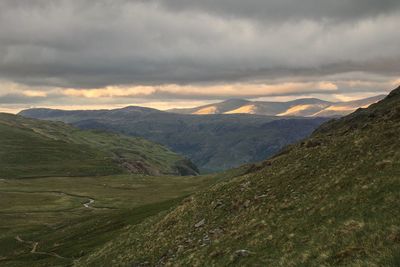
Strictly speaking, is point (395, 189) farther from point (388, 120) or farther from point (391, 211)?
point (388, 120)

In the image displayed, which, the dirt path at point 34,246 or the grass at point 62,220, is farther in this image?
the grass at point 62,220

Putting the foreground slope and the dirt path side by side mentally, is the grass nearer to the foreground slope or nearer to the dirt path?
the dirt path

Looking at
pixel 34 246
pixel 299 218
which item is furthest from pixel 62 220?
pixel 299 218

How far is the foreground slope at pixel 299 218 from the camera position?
71.7 feet

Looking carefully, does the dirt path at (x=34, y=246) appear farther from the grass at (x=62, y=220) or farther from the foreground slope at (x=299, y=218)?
the foreground slope at (x=299, y=218)

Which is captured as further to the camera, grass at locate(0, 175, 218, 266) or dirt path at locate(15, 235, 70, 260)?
grass at locate(0, 175, 218, 266)

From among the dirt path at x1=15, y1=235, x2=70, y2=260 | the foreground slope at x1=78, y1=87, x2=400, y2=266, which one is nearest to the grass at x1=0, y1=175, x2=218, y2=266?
the dirt path at x1=15, y1=235, x2=70, y2=260

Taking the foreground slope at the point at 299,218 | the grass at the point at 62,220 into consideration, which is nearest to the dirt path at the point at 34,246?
the grass at the point at 62,220

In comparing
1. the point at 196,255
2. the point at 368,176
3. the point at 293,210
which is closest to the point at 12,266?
the point at 196,255

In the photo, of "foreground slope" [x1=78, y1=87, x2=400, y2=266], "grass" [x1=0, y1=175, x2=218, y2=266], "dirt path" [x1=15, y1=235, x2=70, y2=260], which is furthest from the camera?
"grass" [x1=0, y1=175, x2=218, y2=266]

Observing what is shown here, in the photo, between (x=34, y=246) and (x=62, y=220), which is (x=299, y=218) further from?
(x=62, y=220)

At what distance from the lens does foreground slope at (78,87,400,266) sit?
21.9 meters

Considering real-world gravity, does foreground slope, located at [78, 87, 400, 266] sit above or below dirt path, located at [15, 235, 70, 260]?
above

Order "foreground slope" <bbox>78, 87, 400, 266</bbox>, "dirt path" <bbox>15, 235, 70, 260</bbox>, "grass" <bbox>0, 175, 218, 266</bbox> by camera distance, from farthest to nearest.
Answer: "grass" <bbox>0, 175, 218, 266</bbox>, "dirt path" <bbox>15, 235, 70, 260</bbox>, "foreground slope" <bbox>78, 87, 400, 266</bbox>
